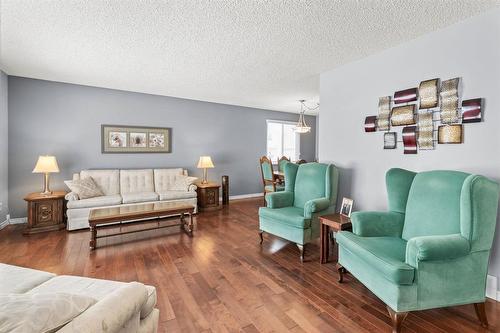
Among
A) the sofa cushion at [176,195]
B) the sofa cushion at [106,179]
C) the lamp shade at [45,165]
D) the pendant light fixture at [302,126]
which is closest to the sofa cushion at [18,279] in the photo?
the lamp shade at [45,165]

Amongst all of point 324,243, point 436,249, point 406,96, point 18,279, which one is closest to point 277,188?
point 324,243

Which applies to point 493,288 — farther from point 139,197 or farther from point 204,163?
point 139,197

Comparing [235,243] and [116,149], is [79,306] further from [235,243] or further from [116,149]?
[116,149]

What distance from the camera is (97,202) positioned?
3.78 meters

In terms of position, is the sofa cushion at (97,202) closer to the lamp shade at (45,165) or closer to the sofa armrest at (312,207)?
the lamp shade at (45,165)

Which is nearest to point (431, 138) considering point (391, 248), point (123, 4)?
point (391, 248)

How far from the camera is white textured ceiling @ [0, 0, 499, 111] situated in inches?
80.7

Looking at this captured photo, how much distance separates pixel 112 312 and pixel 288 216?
223 cm

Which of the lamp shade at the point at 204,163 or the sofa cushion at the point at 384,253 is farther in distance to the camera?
the lamp shade at the point at 204,163

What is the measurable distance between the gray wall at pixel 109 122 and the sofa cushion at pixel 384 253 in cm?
413

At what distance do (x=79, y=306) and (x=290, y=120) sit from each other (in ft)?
22.4

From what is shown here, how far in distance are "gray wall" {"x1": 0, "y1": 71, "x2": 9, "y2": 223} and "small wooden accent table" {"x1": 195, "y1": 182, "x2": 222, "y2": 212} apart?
307cm

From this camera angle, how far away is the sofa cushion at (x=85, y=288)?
1.20 metres

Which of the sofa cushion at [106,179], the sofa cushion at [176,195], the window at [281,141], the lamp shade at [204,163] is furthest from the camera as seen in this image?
the window at [281,141]
